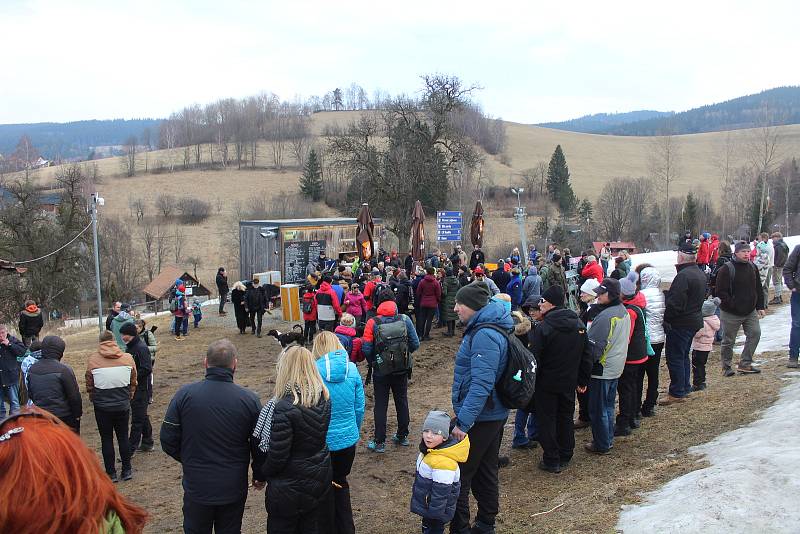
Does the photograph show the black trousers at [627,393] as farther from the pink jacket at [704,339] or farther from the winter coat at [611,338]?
the pink jacket at [704,339]

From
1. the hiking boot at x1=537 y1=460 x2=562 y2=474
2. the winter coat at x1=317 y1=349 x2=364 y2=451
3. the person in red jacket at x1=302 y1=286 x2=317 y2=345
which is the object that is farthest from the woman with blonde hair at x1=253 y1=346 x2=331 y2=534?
the person in red jacket at x1=302 y1=286 x2=317 y2=345

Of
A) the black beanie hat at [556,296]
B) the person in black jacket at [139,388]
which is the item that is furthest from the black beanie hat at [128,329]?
the black beanie hat at [556,296]

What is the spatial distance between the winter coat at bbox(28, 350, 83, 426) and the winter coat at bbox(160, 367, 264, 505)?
2967 millimetres

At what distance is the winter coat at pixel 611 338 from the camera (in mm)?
6184

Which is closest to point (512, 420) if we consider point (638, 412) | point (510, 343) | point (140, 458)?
point (638, 412)

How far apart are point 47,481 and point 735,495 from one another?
171 inches

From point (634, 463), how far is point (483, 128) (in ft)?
304

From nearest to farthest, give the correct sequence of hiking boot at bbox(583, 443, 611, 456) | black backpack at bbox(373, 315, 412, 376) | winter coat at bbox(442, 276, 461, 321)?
hiking boot at bbox(583, 443, 611, 456) < black backpack at bbox(373, 315, 412, 376) < winter coat at bbox(442, 276, 461, 321)

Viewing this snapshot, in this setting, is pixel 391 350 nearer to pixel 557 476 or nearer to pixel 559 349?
pixel 559 349

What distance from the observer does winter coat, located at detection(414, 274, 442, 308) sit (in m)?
13.5

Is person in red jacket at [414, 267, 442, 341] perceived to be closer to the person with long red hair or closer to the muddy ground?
the muddy ground

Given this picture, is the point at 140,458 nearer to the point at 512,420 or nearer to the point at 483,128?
the point at 512,420

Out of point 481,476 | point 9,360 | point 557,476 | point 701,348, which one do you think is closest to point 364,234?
point 9,360

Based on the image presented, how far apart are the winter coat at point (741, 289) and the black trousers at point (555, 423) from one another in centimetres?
339
